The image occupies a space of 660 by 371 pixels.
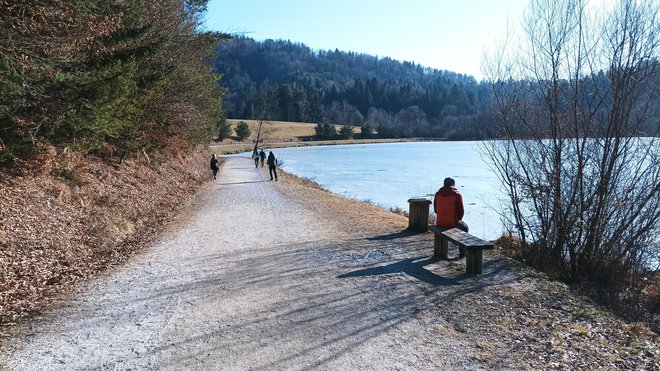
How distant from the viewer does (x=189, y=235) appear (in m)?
10.4

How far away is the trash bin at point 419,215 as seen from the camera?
10659 millimetres

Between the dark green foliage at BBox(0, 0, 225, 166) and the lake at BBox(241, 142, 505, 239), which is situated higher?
the dark green foliage at BBox(0, 0, 225, 166)

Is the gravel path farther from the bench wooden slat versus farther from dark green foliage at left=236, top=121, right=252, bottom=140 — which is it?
dark green foliage at left=236, top=121, right=252, bottom=140

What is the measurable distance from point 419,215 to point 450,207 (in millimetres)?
2168

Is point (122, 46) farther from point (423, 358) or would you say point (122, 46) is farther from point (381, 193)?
point (381, 193)

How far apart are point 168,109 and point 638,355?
17996mm

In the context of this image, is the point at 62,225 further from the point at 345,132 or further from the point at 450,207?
the point at 345,132

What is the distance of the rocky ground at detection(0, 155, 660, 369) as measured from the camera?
4492 millimetres

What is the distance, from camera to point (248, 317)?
214 inches

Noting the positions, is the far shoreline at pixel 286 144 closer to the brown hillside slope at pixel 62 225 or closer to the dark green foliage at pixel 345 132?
the dark green foliage at pixel 345 132

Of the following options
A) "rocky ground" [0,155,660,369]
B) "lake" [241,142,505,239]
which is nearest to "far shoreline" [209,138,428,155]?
"lake" [241,142,505,239]

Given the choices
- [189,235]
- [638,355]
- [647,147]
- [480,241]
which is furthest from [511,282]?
Answer: [189,235]

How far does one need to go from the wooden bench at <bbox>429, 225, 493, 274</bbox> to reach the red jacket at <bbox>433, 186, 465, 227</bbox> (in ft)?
0.95

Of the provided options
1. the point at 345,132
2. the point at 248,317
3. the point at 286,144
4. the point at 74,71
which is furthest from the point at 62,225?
the point at 345,132
